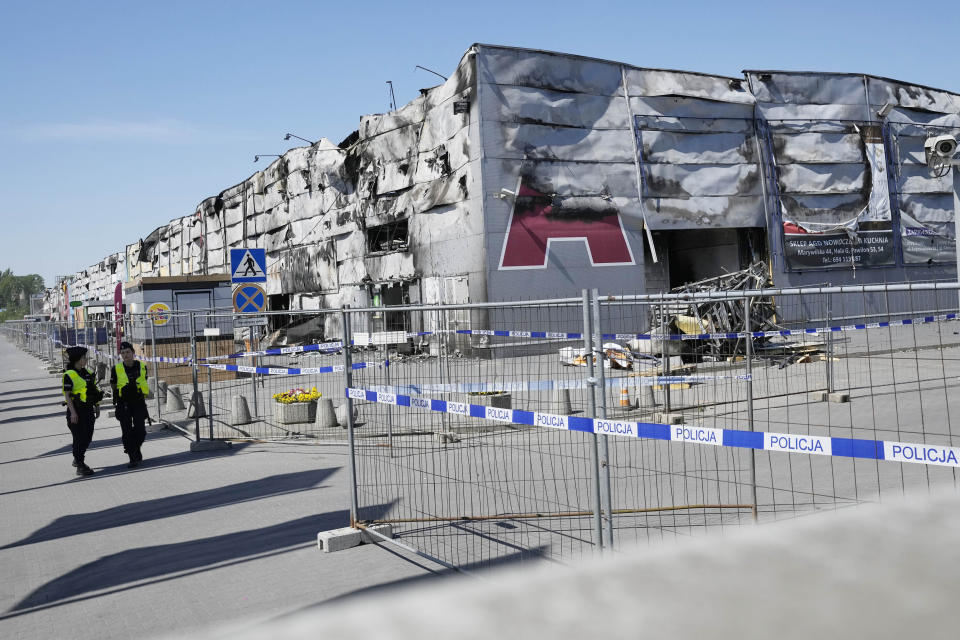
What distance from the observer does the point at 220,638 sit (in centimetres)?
91

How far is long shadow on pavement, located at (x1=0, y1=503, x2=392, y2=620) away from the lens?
6.18m

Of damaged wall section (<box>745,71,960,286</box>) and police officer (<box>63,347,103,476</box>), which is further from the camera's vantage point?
damaged wall section (<box>745,71,960,286</box>)

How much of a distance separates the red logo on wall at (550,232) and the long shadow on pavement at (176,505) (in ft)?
53.3

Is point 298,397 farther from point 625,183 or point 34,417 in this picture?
point 625,183

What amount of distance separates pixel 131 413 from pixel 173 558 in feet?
17.0

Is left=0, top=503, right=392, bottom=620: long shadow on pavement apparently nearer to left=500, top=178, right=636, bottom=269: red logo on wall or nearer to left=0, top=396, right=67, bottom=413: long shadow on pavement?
left=0, top=396, right=67, bottom=413: long shadow on pavement

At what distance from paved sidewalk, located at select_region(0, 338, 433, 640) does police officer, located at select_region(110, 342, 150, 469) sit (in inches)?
13.5

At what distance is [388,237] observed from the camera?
103 feet

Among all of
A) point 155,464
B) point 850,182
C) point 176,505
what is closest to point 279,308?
point 850,182

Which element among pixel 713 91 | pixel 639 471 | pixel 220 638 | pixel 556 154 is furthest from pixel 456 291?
pixel 220 638

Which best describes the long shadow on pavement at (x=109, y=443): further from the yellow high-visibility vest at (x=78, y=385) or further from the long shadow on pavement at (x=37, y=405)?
the long shadow on pavement at (x=37, y=405)

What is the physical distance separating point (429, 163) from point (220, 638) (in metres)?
27.7

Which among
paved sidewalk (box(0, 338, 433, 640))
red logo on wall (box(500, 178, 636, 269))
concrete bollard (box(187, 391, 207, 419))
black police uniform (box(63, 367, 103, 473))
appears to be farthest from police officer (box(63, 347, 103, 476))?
red logo on wall (box(500, 178, 636, 269))

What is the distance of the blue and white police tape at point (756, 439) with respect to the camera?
3.71 meters
